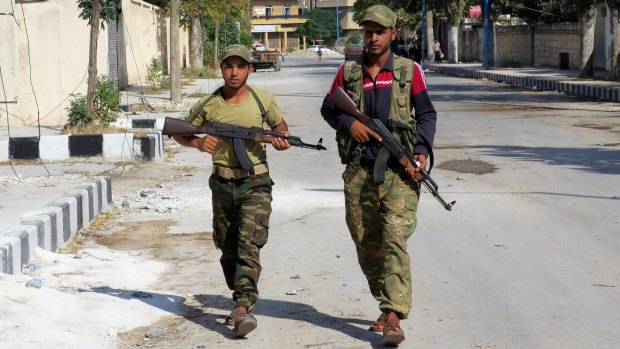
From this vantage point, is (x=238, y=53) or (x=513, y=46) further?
(x=513, y=46)

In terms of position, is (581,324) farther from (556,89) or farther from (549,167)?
(556,89)

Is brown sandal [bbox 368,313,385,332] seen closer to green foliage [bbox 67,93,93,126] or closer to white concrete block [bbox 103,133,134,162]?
white concrete block [bbox 103,133,134,162]

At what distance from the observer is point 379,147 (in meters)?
5.51

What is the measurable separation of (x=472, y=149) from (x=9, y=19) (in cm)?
711

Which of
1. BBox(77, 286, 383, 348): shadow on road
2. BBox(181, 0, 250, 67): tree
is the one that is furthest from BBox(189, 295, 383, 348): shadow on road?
BBox(181, 0, 250, 67): tree

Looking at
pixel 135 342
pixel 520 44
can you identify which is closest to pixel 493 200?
pixel 135 342

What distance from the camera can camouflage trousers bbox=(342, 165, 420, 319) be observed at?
5.46 m

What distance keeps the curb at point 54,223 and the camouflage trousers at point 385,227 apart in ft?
7.35

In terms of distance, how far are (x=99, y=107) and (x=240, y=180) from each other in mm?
10961

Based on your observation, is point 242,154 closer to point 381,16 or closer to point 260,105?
point 260,105

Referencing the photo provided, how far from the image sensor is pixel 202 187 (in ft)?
38.6

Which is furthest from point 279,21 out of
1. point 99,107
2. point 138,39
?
point 99,107

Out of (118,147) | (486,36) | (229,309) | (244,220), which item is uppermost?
(486,36)

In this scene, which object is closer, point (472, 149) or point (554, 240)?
point (554, 240)
